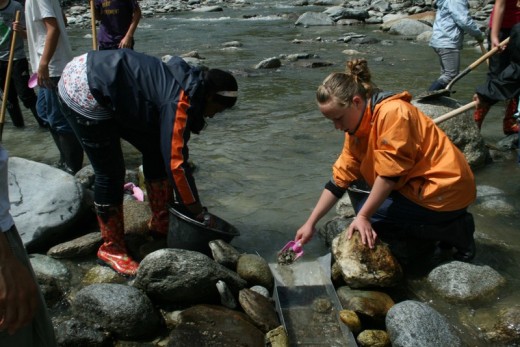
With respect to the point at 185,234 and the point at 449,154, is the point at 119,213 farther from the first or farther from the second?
the point at 449,154

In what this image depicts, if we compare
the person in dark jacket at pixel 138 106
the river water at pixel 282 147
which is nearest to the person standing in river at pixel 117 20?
the river water at pixel 282 147

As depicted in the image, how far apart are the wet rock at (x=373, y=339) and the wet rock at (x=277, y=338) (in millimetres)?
390

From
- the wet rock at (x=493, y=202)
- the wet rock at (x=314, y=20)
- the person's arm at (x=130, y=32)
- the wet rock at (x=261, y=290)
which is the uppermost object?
the person's arm at (x=130, y=32)

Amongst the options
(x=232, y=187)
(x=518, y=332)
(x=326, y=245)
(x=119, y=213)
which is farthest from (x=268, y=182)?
(x=518, y=332)

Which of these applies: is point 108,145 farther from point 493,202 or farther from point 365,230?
point 493,202

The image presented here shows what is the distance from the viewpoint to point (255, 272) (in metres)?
3.10

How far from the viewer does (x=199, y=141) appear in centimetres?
605

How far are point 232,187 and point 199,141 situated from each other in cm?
149

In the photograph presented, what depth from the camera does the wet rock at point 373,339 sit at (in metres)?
2.67

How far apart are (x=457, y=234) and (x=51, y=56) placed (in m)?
3.28

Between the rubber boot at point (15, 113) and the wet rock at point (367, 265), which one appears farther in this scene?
the rubber boot at point (15, 113)

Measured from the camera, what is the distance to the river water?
3.91m

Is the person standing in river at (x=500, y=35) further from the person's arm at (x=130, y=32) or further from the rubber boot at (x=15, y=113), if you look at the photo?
the rubber boot at (x=15, y=113)

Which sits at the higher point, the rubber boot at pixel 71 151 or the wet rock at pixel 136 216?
the rubber boot at pixel 71 151
